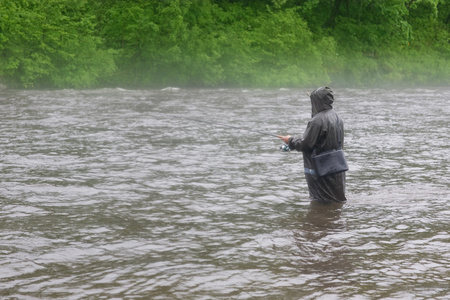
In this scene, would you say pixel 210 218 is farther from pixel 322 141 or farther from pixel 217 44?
pixel 217 44

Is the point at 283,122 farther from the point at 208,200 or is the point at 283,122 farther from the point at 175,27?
the point at 175,27

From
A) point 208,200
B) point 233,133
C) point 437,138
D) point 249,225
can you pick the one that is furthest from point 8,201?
point 437,138

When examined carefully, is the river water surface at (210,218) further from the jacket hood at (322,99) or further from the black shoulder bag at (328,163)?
the jacket hood at (322,99)

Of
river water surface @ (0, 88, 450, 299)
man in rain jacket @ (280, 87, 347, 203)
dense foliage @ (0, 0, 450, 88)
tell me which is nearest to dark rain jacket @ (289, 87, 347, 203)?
man in rain jacket @ (280, 87, 347, 203)

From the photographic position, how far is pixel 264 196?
958cm

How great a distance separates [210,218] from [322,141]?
169 cm

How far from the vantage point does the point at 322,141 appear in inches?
339

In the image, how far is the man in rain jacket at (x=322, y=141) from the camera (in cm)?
855

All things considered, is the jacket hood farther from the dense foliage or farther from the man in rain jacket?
the dense foliage

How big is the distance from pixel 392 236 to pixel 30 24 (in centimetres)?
2842

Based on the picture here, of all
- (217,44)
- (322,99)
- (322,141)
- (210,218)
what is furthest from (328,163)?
(217,44)

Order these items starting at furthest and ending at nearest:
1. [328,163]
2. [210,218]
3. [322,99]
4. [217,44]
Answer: [217,44] < [322,99] < [328,163] < [210,218]

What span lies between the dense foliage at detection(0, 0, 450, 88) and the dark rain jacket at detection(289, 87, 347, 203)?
82.9 ft

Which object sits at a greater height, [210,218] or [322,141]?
[322,141]
